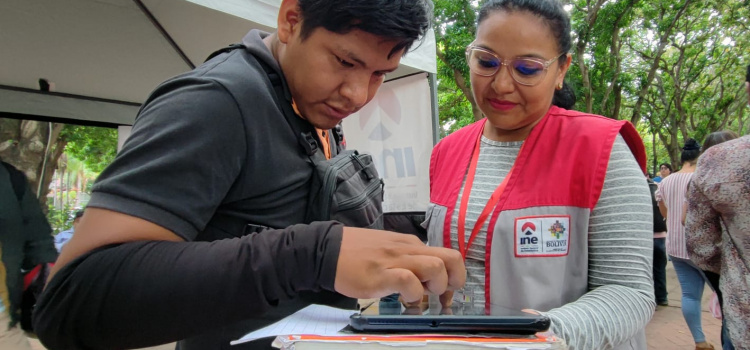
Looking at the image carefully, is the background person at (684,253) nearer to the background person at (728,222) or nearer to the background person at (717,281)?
the background person at (717,281)

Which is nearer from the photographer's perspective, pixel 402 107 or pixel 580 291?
pixel 580 291

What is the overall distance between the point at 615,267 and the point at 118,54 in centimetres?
392

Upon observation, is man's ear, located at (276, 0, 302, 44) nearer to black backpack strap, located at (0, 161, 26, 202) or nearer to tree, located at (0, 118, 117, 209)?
black backpack strap, located at (0, 161, 26, 202)

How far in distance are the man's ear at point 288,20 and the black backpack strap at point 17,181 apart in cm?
218

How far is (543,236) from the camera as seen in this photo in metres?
1.22

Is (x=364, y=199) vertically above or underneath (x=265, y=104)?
underneath

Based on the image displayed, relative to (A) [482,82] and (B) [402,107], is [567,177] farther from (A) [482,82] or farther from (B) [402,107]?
(B) [402,107]

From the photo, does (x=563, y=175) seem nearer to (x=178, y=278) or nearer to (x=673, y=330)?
(x=178, y=278)

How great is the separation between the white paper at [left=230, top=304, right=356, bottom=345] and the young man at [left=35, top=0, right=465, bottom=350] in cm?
4

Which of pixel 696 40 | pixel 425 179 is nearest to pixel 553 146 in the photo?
pixel 425 179

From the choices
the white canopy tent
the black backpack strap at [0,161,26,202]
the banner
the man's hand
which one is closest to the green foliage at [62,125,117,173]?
the white canopy tent

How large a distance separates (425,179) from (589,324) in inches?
114

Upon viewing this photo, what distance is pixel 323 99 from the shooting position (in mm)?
1076

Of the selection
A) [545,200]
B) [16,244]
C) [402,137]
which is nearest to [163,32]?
[16,244]
